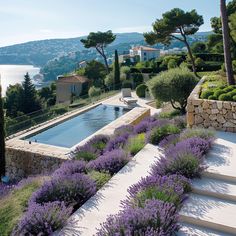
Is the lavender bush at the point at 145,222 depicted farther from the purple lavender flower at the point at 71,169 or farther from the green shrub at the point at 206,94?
the green shrub at the point at 206,94

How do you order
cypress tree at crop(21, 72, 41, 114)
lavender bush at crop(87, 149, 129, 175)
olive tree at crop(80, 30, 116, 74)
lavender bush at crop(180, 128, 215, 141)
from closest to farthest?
lavender bush at crop(87, 149, 129, 175) < lavender bush at crop(180, 128, 215, 141) < cypress tree at crop(21, 72, 41, 114) < olive tree at crop(80, 30, 116, 74)

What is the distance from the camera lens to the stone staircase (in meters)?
3.97

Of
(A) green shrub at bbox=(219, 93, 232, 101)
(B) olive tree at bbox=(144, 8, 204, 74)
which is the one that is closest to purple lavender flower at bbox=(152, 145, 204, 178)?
(A) green shrub at bbox=(219, 93, 232, 101)

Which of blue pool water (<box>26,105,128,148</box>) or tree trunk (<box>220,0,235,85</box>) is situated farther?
blue pool water (<box>26,105,128,148</box>)

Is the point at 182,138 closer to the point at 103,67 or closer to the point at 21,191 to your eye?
the point at 21,191

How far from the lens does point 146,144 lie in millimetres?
7270

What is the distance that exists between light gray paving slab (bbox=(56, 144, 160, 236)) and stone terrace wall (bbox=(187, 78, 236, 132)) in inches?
89.1

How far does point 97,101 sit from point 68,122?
6223mm

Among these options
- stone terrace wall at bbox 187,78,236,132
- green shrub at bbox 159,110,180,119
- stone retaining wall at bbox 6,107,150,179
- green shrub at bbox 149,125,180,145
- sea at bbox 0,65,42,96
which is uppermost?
sea at bbox 0,65,42,96

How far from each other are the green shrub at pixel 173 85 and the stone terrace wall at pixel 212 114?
3.89 metres

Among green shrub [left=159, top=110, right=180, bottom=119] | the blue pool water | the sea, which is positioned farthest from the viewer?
the sea

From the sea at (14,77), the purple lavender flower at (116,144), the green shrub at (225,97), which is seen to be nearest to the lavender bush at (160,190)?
the purple lavender flower at (116,144)

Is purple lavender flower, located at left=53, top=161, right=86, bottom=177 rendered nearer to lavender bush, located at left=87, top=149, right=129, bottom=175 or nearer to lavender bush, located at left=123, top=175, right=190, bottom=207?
lavender bush, located at left=87, top=149, right=129, bottom=175

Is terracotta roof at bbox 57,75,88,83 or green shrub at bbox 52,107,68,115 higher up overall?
terracotta roof at bbox 57,75,88,83
